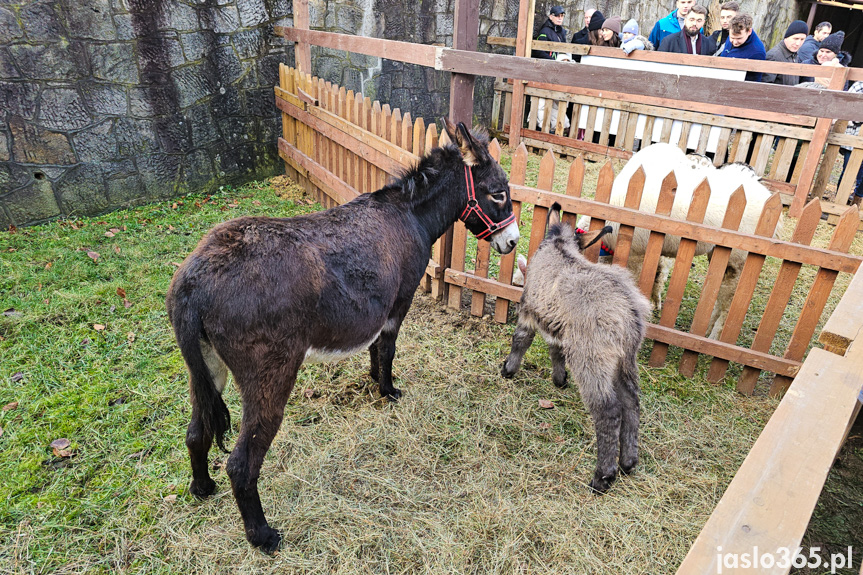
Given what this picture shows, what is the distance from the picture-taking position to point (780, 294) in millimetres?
3510

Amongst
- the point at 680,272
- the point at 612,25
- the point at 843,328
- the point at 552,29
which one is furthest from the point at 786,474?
the point at 612,25

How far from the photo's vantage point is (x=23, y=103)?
17.7 ft

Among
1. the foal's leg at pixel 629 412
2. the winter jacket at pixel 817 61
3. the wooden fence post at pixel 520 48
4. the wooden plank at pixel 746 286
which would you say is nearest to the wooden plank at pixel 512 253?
the foal's leg at pixel 629 412

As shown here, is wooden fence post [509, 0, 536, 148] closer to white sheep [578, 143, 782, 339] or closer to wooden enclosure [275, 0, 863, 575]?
wooden enclosure [275, 0, 863, 575]

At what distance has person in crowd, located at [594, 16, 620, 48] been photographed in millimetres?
9789

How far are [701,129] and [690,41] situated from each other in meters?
1.75

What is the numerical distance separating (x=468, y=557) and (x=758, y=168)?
26.5ft

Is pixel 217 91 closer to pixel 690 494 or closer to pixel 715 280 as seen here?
pixel 715 280

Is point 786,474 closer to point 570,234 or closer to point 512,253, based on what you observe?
point 570,234

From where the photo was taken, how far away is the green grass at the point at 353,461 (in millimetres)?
2568

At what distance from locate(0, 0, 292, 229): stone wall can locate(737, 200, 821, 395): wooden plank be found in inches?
267

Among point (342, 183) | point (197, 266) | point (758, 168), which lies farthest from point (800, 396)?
point (758, 168)

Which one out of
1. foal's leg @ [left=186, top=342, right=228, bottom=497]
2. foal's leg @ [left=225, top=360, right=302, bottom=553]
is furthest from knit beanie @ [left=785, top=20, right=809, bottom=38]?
foal's leg @ [left=186, top=342, right=228, bottom=497]

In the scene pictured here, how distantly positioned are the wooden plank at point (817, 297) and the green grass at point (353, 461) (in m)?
0.42
